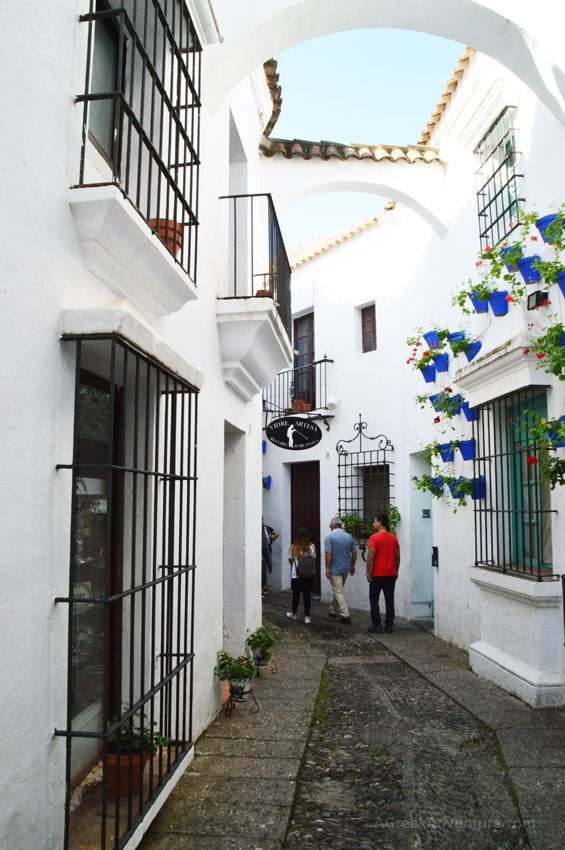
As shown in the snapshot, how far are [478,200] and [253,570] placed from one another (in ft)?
15.1

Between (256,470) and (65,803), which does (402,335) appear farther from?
(65,803)

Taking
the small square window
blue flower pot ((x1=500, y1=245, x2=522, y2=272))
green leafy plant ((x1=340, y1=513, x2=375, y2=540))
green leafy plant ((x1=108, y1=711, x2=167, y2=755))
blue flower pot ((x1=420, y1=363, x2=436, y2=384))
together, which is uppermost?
the small square window

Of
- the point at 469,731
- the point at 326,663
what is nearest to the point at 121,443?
the point at 469,731

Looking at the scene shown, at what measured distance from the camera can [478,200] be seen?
740cm

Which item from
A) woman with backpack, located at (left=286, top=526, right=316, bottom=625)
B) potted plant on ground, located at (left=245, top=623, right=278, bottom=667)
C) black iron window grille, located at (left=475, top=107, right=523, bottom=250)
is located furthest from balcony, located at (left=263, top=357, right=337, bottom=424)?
potted plant on ground, located at (left=245, top=623, right=278, bottom=667)

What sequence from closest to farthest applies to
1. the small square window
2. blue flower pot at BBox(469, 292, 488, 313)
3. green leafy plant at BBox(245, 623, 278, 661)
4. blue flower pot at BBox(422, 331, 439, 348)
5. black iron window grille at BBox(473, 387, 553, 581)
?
black iron window grille at BBox(473, 387, 553, 581) → green leafy plant at BBox(245, 623, 278, 661) → blue flower pot at BBox(469, 292, 488, 313) → blue flower pot at BBox(422, 331, 439, 348) → the small square window

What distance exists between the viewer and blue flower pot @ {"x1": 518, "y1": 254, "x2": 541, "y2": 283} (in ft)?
18.3

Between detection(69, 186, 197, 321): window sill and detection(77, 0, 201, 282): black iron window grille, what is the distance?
0.31ft

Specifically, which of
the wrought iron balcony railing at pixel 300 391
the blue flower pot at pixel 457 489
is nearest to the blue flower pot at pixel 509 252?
the blue flower pot at pixel 457 489

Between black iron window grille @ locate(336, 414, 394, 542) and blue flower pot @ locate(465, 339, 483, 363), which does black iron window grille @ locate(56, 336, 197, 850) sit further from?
black iron window grille @ locate(336, 414, 394, 542)

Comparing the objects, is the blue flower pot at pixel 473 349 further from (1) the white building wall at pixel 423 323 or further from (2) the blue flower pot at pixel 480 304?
(2) the blue flower pot at pixel 480 304

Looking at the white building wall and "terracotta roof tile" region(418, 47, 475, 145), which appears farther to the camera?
"terracotta roof tile" region(418, 47, 475, 145)

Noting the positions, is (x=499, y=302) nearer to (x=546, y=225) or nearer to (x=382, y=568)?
(x=546, y=225)

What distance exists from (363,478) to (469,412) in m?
4.75
